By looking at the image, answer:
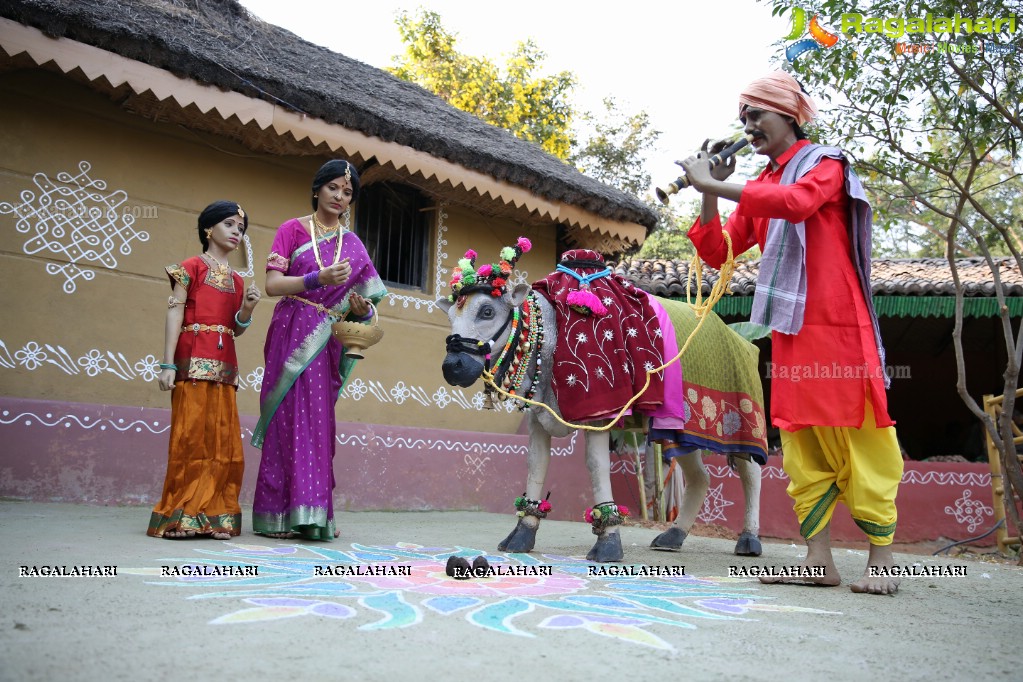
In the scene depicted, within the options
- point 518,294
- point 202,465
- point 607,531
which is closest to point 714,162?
point 518,294

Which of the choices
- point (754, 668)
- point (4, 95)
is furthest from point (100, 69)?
point (754, 668)

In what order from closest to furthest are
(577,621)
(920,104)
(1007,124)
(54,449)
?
(577,621)
(54,449)
(1007,124)
(920,104)

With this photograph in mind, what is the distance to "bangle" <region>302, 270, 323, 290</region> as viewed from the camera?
14.6 ft

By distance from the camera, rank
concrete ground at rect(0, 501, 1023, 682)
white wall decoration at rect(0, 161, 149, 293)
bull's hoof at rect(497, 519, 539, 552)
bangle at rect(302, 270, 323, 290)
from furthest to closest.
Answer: white wall decoration at rect(0, 161, 149, 293), bangle at rect(302, 270, 323, 290), bull's hoof at rect(497, 519, 539, 552), concrete ground at rect(0, 501, 1023, 682)

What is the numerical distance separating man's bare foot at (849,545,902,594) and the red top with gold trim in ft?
10.8

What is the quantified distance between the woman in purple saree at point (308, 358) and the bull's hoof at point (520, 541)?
38.3 inches

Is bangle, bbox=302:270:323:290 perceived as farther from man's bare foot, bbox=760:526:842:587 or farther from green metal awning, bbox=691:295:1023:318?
green metal awning, bbox=691:295:1023:318

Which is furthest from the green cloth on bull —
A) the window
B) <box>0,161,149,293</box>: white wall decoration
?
<box>0,161,149,293</box>: white wall decoration

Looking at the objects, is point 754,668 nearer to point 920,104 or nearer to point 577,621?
point 577,621

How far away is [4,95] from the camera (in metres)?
6.04

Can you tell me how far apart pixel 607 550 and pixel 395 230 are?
16.0ft

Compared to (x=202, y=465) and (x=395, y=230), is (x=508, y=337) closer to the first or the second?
(x=202, y=465)

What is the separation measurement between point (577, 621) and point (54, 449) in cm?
458

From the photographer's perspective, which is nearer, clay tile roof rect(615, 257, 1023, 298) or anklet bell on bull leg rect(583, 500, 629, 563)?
anklet bell on bull leg rect(583, 500, 629, 563)
